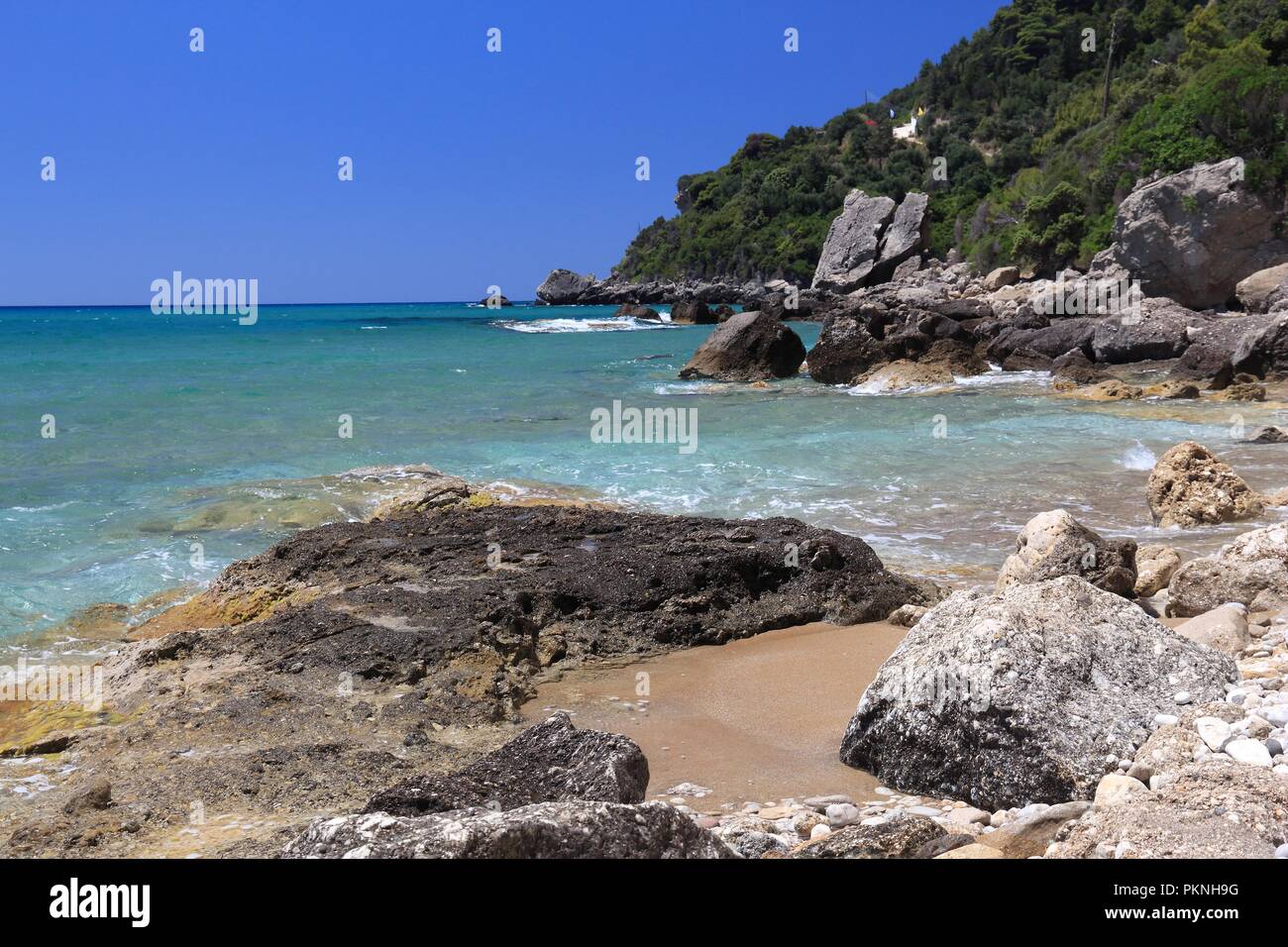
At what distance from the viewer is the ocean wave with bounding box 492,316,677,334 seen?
204ft

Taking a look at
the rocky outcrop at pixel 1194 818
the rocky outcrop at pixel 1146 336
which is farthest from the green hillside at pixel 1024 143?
the rocky outcrop at pixel 1194 818

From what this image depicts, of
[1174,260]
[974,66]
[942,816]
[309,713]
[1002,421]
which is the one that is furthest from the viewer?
[974,66]

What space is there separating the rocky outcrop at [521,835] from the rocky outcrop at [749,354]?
25.4 metres

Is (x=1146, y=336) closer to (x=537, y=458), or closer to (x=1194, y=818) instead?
(x=537, y=458)

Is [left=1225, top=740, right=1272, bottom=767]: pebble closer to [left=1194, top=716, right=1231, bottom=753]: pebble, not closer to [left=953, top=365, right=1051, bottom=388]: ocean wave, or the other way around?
[left=1194, top=716, right=1231, bottom=753]: pebble

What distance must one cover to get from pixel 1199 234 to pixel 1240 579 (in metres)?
29.1

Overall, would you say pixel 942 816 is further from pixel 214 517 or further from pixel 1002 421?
pixel 1002 421

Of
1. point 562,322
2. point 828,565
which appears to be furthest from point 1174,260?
point 562,322

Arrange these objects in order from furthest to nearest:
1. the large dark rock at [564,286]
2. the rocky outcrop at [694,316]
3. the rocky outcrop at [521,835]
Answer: the large dark rock at [564,286] → the rocky outcrop at [694,316] → the rocky outcrop at [521,835]

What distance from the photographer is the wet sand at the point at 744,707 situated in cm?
441

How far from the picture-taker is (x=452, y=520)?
8.25 meters

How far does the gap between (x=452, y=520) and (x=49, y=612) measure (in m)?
3.18

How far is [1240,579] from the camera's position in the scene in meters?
→ 6.14

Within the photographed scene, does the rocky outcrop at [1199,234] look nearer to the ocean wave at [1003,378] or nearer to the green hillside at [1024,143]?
the green hillside at [1024,143]
